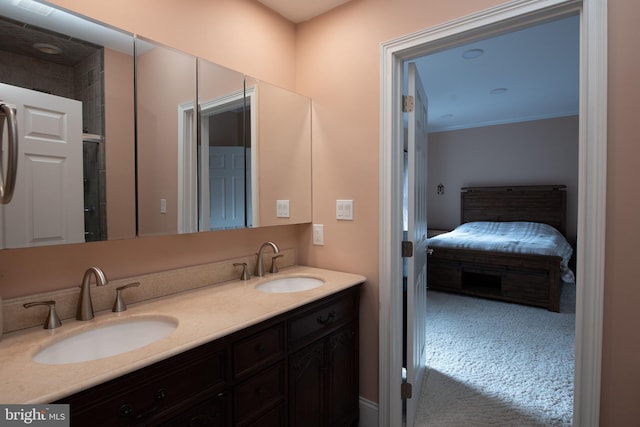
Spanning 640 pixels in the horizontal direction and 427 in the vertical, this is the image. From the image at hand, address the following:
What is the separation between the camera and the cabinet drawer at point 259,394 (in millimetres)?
1262

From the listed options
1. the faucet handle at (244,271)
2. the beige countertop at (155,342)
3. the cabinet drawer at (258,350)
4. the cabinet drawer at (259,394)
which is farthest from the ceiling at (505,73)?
the cabinet drawer at (259,394)

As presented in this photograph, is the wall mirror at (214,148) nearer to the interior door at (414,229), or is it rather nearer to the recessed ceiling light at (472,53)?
the interior door at (414,229)

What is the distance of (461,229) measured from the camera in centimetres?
555

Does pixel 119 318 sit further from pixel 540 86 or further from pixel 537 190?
pixel 537 190

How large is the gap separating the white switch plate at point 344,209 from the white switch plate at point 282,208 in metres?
0.32

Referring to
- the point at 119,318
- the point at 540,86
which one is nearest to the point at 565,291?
the point at 540,86

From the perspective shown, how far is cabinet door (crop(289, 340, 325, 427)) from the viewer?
4.94ft

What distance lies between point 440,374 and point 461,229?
3449 mm

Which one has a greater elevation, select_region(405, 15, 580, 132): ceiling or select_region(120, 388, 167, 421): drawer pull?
select_region(405, 15, 580, 132): ceiling

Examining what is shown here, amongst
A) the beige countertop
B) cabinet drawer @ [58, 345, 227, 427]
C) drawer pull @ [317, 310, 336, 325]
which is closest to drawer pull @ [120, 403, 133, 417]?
cabinet drawer @ [58, 345, 227, 427]

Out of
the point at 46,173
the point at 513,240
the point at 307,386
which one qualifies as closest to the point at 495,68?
the point at 513,240

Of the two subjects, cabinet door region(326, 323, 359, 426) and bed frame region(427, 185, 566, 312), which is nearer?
cabinet door region(326, 323, 359, 426)

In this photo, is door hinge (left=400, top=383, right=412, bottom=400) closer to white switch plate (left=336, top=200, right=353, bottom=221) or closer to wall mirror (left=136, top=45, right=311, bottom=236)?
white switch plate (left=336, top=200, right=353, bottom=221)

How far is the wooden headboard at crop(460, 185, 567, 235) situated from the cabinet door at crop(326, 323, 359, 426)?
197 inches
